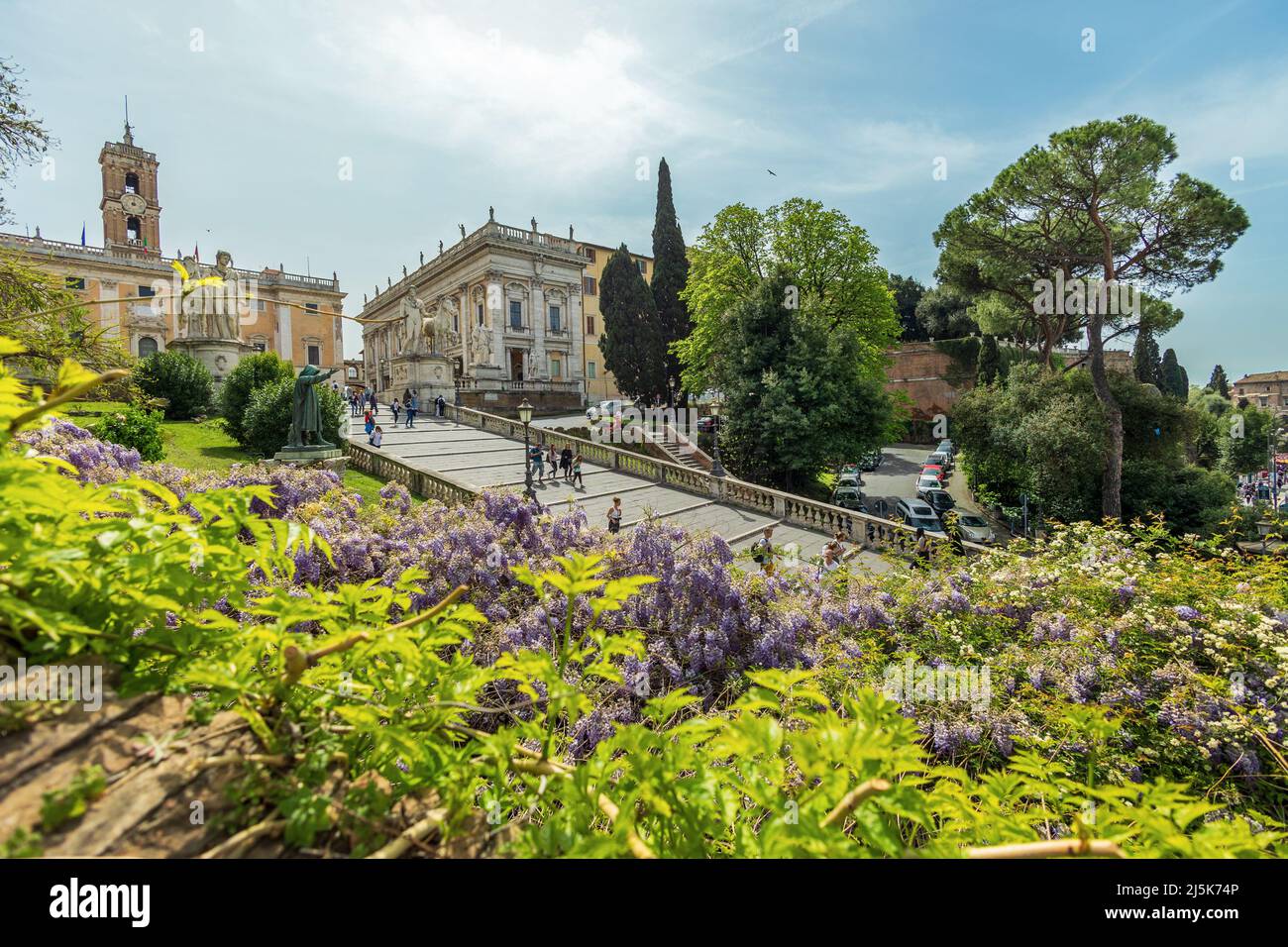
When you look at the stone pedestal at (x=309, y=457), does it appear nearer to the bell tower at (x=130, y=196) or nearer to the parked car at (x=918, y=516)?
the parked car at (x=918, y=516)

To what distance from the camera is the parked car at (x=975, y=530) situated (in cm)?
Result: 1944

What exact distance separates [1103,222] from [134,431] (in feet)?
107

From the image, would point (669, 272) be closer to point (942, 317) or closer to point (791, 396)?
point (791, 396)

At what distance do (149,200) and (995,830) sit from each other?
79.0 m

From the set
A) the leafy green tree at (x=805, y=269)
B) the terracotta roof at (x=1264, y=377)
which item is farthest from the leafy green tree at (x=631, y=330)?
the terracotta roof at (x=1264, y=377)

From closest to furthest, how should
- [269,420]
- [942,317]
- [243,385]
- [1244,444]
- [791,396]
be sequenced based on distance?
[269,420], [243,385], [791,396], [1244,444], [942,317]

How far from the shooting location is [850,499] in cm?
2431

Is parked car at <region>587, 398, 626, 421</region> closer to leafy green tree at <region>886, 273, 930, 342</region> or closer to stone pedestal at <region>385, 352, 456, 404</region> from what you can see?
stone pedestal at <region>385, 352, 456, 404</region>

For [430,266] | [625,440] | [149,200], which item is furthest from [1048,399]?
[149,200]

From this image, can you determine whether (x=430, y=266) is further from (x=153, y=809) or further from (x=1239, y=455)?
(x=1239, y=455)

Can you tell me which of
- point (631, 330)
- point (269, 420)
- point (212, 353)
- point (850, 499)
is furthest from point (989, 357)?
point (212, 353)

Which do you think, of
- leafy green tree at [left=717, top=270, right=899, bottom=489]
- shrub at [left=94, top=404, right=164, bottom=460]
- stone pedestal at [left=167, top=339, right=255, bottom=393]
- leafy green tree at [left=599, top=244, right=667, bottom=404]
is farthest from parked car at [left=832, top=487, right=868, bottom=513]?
stone pedestal at [left=167, top=339, right=255, bottom=393]

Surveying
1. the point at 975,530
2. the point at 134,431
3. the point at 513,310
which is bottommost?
the point at 975,530

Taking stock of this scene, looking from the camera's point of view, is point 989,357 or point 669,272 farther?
point 989,357
